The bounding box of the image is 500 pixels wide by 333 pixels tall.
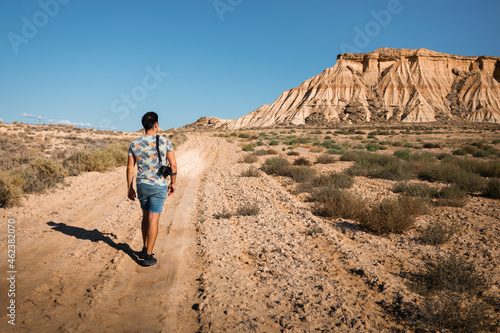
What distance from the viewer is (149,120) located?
3.86 m

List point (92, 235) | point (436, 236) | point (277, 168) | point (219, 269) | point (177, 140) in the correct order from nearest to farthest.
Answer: point (219, 269) → point (436, 236) → point (92, 235) → point (277, 168) → point (177, 140)

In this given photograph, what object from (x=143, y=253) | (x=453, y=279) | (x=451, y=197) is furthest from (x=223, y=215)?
(x=451, y=197)

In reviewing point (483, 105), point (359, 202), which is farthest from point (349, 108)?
point (359, 202)

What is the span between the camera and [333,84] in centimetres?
7962

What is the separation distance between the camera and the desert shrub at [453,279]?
3.22 meters

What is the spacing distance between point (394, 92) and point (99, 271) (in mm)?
85949

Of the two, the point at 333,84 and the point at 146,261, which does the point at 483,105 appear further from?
the point at 146,261

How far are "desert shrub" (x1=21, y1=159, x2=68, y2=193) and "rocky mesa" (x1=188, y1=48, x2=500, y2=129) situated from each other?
214 feet

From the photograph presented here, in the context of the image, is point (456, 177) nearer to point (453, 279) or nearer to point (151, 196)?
point (453, 279)

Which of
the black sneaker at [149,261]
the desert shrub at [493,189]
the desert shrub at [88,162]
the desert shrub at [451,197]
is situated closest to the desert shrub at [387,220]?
the desert shrub at [451,197]

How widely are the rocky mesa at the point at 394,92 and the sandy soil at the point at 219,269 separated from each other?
2615 inches

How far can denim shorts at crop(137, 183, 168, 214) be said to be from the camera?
3807mm

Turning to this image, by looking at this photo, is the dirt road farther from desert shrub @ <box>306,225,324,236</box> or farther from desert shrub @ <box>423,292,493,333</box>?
desert shrub @ <box>423,292,493,333</box>

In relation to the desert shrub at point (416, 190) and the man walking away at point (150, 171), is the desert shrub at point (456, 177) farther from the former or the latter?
the man walking away at point (150, 171)
